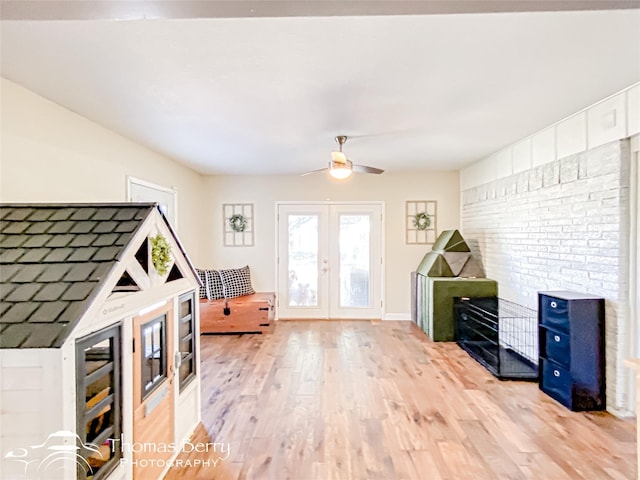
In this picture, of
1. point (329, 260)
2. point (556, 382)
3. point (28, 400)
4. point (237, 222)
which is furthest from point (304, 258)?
point (28, 400)

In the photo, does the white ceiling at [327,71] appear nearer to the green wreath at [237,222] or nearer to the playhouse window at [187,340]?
the playhouse window at [187,340]

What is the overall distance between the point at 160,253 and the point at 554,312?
3258 mm

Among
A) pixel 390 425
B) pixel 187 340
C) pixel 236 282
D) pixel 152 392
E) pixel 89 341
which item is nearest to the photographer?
pixel 89 341

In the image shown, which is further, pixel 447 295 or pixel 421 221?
pixel 421 221

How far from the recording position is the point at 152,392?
2.03 m

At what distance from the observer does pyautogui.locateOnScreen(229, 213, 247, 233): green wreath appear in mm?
6371

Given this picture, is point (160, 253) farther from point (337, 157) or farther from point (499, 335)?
point (499, 335)

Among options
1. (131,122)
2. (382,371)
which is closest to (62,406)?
(131,122)

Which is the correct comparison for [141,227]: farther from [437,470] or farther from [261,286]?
[261,286]

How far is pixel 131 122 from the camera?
10.8 ft

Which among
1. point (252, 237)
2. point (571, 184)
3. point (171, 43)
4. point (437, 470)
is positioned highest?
point (171, 43)

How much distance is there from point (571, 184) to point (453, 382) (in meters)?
2.24

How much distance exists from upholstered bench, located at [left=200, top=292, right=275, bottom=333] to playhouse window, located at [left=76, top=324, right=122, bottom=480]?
3.78 metres

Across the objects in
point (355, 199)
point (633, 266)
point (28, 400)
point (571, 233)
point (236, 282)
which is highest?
point (355, 199)
